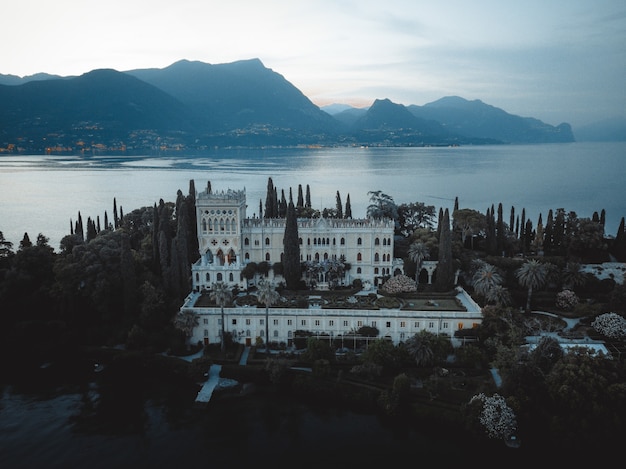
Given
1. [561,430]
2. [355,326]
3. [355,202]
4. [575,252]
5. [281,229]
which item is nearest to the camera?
[561,430]

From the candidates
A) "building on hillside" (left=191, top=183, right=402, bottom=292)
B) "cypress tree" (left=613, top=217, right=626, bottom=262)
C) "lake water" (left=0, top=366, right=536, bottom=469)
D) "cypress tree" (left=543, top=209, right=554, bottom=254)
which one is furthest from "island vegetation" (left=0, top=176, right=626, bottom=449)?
"cypress tree" (left=543, top=209, right=554, bottom=254)

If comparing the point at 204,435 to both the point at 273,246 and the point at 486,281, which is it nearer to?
the point at 273,246

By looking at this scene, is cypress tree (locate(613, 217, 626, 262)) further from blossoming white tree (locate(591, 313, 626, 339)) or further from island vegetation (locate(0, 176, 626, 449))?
blossoming white tree (locate(591, 313, 626, 339))

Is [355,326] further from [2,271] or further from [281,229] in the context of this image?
[2,271]

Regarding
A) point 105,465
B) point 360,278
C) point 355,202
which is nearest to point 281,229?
point 360,278

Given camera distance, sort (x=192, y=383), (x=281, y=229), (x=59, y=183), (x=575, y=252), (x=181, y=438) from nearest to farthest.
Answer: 1. (x=181, y=438)
2. (x=192, y=383)
3. (x=281, y=229)
4. (x=575, y=252)
5. (x=59, y=183)

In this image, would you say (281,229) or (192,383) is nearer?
(192,383)

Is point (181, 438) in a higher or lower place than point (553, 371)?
lower
